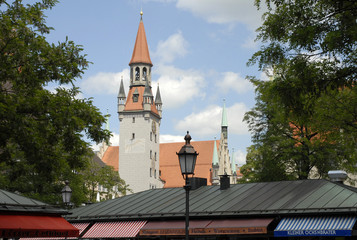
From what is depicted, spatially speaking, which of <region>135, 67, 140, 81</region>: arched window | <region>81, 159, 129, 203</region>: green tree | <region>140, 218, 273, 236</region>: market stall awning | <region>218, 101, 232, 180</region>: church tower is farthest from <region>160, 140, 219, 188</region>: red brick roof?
<region>140, 218, 273, 236</region>: market stall awning

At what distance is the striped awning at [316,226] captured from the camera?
15.3 metres

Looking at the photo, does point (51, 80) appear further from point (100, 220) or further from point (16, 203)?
point (100, 220)

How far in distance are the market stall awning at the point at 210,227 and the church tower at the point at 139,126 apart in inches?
3259

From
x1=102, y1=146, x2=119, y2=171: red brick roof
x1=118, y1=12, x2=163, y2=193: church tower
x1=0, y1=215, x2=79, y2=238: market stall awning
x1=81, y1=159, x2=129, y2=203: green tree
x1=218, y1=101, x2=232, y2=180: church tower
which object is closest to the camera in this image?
x1=0, y1=215, x2=79, y2=238: market stall awning

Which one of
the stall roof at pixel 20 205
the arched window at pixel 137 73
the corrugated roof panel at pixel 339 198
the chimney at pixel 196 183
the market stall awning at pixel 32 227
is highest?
the arched window at pixel 137 73

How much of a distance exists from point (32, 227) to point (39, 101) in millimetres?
4795

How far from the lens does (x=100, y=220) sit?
69.1 ft

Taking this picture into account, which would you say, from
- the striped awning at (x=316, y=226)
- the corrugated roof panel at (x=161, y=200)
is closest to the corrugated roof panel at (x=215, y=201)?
the corrugated roof panel at (x=161, y=200)

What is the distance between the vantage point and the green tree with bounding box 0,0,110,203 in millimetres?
15328

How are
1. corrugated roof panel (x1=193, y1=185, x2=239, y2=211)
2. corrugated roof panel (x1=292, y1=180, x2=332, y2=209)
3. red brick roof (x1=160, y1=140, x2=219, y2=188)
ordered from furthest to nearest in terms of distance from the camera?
red brick roof (x1=160, y1=140, x2=219, y2=188) < corrugated roof panel (x1=193, y1=185, x2=239, y2=211) < corrugated roof panel (x1=292, y1=180, x2=332, y2=209)

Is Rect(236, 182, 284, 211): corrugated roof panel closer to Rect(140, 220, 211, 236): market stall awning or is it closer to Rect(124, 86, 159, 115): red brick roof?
Rect(140, 220, 211, 236): market stall awning

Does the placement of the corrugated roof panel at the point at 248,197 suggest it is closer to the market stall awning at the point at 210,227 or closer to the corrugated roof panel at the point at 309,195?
the market stall awning at the point at 210,227

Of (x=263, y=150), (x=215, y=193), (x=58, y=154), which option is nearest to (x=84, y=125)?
(x=58, y=154)

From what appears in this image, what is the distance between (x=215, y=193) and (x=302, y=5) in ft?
28.0
